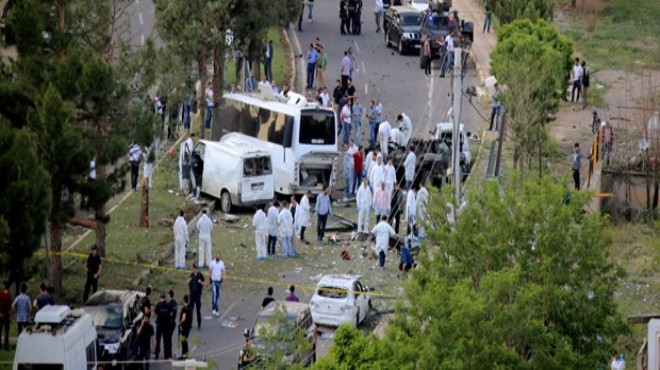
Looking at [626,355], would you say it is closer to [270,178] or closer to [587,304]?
[587,304]

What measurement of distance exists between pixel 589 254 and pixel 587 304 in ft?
3.34

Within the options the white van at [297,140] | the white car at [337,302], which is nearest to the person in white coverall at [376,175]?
the white van at [297,140]

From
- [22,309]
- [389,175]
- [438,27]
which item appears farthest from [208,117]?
[22,309]

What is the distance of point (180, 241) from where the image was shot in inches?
1572

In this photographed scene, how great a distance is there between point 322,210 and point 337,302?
7184 millimetres

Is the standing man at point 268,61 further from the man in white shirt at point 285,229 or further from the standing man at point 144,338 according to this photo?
the standing man at point 144,338

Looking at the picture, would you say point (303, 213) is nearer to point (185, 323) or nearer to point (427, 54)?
point (185, 323)

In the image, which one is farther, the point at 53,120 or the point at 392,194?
the point at 392,194

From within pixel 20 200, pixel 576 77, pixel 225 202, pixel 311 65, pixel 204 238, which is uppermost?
pixel 20 200

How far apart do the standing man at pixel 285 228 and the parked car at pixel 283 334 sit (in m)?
5.67

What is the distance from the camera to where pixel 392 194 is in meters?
44.7

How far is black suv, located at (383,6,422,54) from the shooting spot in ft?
201

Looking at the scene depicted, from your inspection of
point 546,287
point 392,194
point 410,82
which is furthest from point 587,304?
point 410,82

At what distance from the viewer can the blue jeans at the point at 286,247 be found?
41.8 meters
